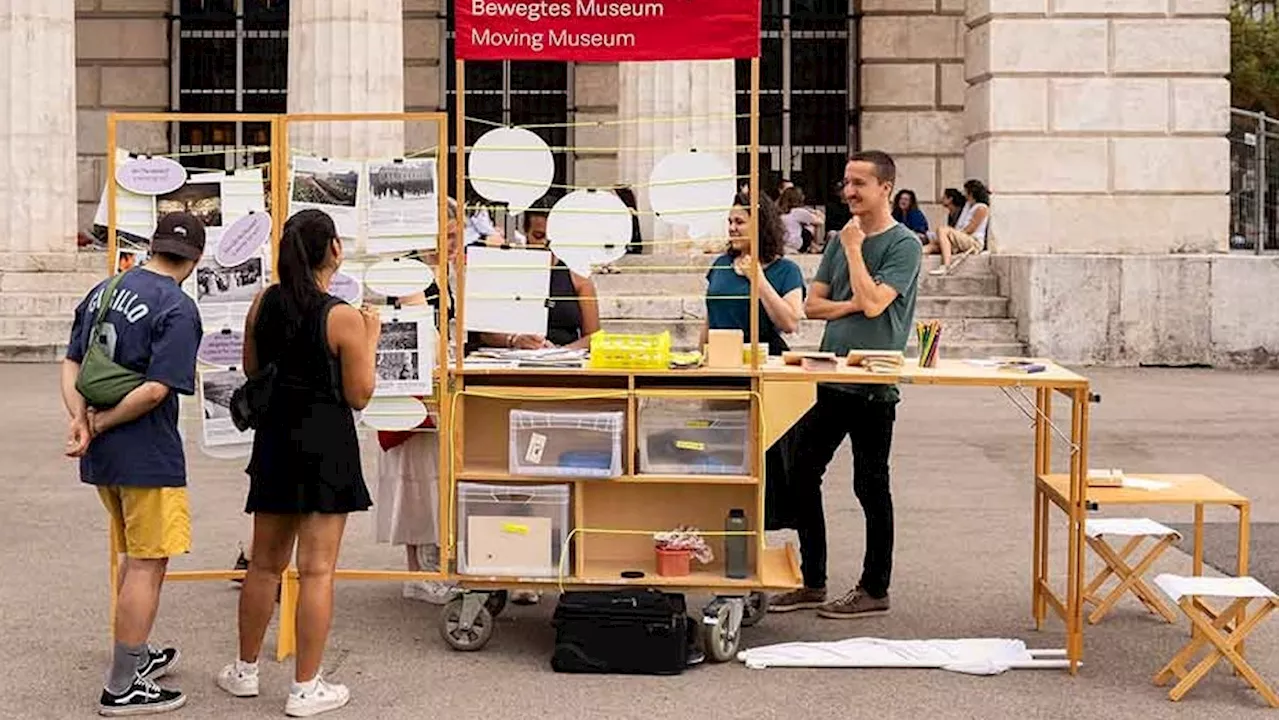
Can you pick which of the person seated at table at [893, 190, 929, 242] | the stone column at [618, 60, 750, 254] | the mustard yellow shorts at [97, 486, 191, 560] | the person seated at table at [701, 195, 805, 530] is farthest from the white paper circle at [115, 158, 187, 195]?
the person seated at table at [893, 190, 929, 242]

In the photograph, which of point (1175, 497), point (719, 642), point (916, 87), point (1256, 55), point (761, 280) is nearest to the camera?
point (1175, 497)

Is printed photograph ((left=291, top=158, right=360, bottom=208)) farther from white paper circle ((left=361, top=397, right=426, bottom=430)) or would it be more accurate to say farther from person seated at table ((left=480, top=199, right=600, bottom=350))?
person seated at table ((left=480, top=199, right=600, bottom=350))

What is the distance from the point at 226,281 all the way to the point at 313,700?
210cm

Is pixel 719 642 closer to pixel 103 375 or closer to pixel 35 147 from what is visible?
pixel 103 375

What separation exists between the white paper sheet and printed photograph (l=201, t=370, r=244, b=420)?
1.07 metres

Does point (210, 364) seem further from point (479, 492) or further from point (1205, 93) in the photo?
point (1205, 93)

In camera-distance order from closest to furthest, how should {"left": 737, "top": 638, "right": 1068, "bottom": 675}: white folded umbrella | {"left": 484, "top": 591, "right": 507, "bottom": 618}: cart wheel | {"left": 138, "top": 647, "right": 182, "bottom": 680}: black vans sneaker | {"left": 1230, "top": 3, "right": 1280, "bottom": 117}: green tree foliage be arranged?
{"left": 138, "top": 647, "right": 182, "bottom": 680}: black vans sneaker, {"left": 737, "top": 638, "right": 1068, "bottom": 675}: white folded umbrella, {"left": 484, "top": 591, "right": 507, "bottom": 618}: cart wheel, {"left": 1230, "top": 3, "right": 1280, "bottom": 117}: green tree foliage

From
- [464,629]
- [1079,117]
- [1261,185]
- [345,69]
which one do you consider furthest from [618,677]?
[1261,185]

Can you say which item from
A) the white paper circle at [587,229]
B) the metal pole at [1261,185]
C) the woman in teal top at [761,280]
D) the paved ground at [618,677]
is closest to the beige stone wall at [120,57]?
the metal pole at [1261,185]

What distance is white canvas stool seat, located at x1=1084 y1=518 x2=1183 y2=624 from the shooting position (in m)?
8.71

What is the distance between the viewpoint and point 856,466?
964 cm

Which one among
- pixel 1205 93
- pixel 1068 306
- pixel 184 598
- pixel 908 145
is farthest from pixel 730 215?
pixel 908 145

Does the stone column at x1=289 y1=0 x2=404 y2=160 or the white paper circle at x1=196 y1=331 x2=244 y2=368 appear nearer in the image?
the white paper circle at x1=196 y1=331 x2=244 y2=368

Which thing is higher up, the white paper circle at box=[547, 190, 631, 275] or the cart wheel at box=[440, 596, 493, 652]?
the white paper circle at box=[547, 190, 631, 275]
